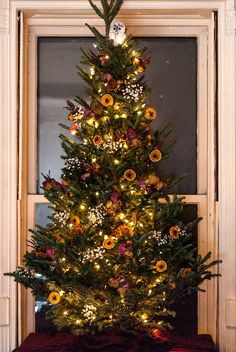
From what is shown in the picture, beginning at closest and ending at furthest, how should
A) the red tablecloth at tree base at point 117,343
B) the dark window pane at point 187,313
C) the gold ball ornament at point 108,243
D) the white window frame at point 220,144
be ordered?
1. the gold ball ornament at point 108,243
2. the red tablecloth at tree base at point 117,343
3. the white window frame at point 220,144
4. the dark window pane at point 187,313

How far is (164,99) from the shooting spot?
330 cm

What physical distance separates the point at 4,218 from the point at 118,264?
82 centimetres

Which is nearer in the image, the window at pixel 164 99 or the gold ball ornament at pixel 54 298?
the gold ball ornament at pixel 54 298

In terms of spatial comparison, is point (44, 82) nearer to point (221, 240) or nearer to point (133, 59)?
point (133, 59)

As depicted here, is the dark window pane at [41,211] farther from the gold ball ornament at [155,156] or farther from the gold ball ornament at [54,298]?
the gold ball ornament at [155,156]

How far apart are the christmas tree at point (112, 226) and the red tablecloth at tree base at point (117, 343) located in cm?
7

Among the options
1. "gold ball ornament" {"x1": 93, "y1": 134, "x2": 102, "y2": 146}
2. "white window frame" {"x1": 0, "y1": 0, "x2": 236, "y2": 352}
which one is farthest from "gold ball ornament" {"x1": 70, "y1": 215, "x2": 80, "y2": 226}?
"white window frame" {"x1": 0, "y1": 0, "x2": 236, "y2": 352}

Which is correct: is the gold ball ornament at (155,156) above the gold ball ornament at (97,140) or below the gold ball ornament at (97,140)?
below

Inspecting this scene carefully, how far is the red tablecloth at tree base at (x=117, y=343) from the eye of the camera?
2.80 m

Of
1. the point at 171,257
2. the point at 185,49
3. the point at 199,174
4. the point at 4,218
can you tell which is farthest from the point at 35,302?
the point at 185,49

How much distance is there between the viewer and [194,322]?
129 inches

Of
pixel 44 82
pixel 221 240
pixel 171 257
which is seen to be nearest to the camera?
pixel 171 257

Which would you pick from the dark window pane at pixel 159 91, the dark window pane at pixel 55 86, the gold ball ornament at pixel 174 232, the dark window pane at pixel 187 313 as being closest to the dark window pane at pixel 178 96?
the dark window pane at pixel 159 91

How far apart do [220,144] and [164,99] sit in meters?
0.45
